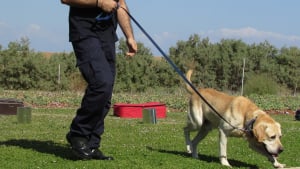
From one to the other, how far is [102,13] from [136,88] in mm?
36672

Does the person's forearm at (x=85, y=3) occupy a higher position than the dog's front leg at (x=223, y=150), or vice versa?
the person's forearm at (x=85, y=3)

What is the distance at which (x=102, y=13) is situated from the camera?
23.3ft

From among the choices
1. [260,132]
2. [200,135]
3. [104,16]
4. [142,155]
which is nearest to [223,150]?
[260,132]

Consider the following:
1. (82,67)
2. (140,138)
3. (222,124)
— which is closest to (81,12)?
(82,67)

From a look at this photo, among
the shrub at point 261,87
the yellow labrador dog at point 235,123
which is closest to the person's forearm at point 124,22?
the yellow labrador dog at point 235,123

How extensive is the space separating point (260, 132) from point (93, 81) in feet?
8.39

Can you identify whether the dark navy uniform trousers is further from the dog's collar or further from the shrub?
the shrub

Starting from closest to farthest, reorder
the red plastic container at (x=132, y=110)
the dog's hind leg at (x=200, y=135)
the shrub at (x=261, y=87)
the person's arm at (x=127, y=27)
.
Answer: the person's arm at (x=127, y=27) < the dog's hind leg at (x=200, y=135) < the red plastic container at (x=132, y=110) < the shrub at (x=261, y=87)

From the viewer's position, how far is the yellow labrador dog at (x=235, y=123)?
7445 mm

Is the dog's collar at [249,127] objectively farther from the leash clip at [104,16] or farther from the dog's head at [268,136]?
the leash clip at [104,16]

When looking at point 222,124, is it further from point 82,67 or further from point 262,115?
point 82,67

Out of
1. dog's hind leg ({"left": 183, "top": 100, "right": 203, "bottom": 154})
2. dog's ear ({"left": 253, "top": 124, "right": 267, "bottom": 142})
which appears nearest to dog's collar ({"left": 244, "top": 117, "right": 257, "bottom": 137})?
dog's ear ({"left": 253, "top": 124, "right": 267, "bottom": 142})

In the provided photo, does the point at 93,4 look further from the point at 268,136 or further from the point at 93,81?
the point at 268,136

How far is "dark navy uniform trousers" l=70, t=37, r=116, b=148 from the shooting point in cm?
682
